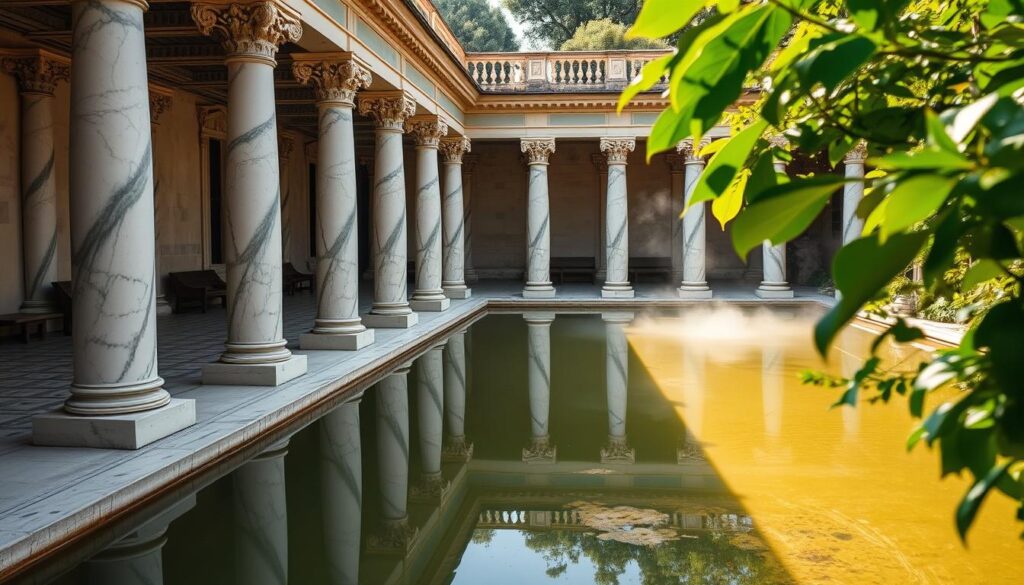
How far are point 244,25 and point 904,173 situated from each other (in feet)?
40.9

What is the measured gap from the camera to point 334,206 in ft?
51.9

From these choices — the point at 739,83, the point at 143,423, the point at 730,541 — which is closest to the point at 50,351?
the point at 143,423

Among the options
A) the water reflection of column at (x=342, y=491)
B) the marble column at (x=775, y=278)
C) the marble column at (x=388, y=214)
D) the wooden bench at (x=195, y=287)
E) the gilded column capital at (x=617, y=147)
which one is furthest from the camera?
the gilded column capital at (x=617, y=147)

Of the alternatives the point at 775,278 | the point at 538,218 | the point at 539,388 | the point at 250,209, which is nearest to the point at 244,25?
the point at 250,209

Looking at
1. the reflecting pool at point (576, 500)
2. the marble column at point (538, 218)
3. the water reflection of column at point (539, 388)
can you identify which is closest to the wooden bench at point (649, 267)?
the marble column at point (538, 218)

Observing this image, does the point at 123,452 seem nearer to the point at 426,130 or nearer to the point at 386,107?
the point at 386,107

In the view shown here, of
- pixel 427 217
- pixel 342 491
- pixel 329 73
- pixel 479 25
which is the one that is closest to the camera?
pixel 342 491

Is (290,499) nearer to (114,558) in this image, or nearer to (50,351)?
(114,558)

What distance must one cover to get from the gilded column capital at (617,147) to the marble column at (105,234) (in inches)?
873

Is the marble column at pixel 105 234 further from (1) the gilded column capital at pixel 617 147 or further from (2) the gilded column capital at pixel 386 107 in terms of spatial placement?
(1) the gilded column capital at pixel 617 147

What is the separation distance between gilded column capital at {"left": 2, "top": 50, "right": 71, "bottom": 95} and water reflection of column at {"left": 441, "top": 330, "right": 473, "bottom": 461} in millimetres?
10181

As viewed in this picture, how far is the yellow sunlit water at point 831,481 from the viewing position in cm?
625

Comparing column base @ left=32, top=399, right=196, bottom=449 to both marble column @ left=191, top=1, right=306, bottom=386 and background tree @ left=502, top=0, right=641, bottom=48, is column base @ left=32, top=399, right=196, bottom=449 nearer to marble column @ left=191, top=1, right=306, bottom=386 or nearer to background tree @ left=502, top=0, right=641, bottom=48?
marble column @ left=191, top=1, right=306, bottom=386

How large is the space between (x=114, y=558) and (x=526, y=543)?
3.15 m
